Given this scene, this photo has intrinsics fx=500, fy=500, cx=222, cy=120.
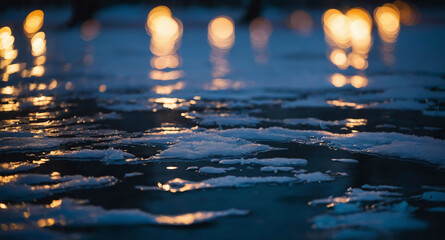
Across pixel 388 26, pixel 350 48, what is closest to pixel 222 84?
pixel 350 48

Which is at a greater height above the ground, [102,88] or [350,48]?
[350,48]

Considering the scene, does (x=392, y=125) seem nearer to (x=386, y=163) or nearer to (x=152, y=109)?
(x=386, y=163)

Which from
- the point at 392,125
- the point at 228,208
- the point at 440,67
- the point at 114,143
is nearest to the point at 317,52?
the point at 440,67

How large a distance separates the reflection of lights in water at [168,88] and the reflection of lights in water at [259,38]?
3724mm

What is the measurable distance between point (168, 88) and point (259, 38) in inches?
420

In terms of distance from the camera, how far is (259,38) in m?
18.2

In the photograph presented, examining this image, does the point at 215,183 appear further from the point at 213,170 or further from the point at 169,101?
the point at 169,101

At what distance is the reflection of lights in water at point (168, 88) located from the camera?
25.2 ft

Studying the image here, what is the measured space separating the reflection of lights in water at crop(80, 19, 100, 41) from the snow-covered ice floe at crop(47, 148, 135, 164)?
1390 cm

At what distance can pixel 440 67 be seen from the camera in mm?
9789

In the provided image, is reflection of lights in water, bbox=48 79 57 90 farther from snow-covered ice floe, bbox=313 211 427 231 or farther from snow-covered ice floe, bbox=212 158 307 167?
snow-covered ice floe, bbox=313 211 427 231

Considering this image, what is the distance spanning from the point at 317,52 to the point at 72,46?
24.0 feet

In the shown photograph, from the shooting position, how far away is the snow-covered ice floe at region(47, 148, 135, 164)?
160 inches

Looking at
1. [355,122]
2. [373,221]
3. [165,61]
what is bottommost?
[373,221]
